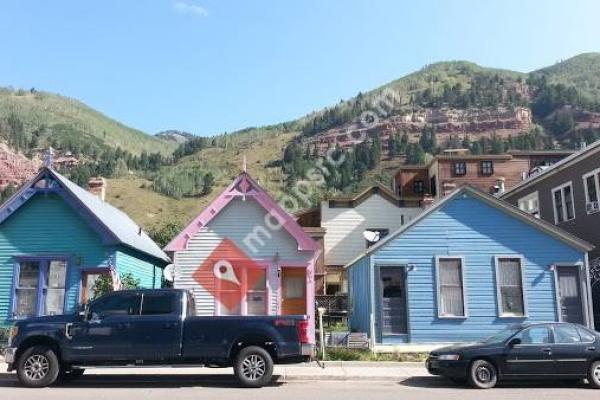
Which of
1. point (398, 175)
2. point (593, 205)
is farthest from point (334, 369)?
point (398, 175)

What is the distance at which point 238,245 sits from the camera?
19859 millimetres

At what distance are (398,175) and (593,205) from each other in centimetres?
3812

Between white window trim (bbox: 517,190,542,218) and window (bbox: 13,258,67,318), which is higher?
white window trim (bbox: 517,190,542,218)

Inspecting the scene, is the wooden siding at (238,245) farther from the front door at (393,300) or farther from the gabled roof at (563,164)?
the gabled roof at (563,164)

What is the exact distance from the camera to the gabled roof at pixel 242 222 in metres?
19.5

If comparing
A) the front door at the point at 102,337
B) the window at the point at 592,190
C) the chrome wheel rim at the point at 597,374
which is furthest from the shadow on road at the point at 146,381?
the window at the point at 592,190

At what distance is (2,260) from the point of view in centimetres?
1972

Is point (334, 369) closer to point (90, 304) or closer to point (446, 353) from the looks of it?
point (446, 353)

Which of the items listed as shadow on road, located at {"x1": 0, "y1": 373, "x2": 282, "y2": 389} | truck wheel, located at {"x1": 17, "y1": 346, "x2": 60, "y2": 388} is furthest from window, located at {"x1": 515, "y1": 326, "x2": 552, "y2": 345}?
truck wheel, located at {"x1": 17, "y1": 346, "x2": 60, "y2": 388}

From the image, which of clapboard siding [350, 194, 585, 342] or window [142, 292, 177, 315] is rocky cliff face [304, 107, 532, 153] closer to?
clapboard siding [350, 194, 585, 342]

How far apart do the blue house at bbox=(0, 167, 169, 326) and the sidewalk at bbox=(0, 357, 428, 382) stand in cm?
346

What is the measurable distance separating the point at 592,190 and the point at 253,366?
17957 millimetres

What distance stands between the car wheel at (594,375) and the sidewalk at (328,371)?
3.81m

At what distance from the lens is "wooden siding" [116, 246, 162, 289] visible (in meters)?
20.1
